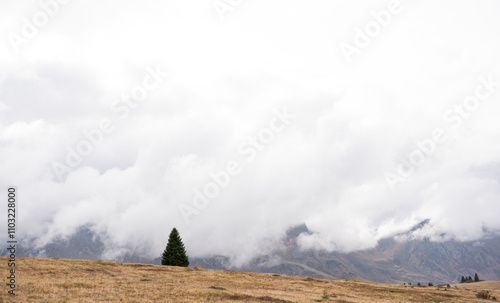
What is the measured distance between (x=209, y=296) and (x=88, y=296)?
1069cm

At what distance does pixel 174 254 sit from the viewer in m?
72.3

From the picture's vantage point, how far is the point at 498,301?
41625mm

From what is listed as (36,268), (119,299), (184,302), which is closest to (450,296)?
(184,302)

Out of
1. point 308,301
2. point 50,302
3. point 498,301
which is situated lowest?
point 498,301

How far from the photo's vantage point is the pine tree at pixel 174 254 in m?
71.1

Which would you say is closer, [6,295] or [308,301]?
[6,295]

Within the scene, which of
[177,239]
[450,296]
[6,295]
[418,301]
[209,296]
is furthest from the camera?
[177,239]

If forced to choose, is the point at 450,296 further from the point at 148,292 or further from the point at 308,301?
the point at 148,292

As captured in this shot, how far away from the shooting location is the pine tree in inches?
2800

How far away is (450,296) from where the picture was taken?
4478 cm

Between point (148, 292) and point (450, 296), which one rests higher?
point (148, 292)

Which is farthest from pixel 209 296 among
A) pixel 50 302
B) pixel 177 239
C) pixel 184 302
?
pixel 177 239

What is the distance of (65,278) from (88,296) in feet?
37.8

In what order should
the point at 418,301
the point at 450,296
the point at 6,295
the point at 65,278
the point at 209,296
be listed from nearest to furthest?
the point at 6,295 → the point at 209,296 → the point at 65,278 → the point at 418,301 → the point at 450,296
